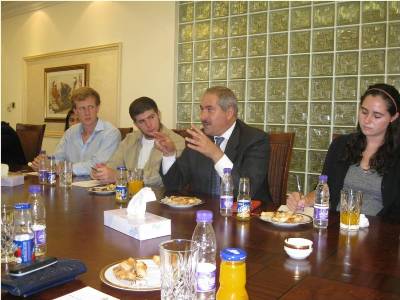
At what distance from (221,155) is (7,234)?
3.61 feet

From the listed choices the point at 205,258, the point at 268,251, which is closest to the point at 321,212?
the point at 268,251

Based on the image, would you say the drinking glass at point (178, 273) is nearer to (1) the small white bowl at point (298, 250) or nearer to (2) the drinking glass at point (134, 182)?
(1) the small white bowl at point (298, 250)

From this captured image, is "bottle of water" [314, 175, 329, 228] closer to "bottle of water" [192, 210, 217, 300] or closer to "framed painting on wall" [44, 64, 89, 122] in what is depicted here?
"bottle of water" [192, 210, 217, 300]

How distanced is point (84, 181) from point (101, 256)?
131cm

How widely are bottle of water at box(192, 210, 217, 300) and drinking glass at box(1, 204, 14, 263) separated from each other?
0.44 m

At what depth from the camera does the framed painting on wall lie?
4980 millimetres

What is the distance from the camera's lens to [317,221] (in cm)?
134

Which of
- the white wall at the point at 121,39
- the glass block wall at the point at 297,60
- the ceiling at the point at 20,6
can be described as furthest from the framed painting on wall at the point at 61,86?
the glass block wall at the point at 297,60

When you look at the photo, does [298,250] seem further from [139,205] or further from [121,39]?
[121,39]

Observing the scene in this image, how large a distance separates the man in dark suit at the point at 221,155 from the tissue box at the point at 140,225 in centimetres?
75

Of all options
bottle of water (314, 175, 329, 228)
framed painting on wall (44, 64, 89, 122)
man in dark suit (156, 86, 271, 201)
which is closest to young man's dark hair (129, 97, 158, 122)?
man in dark suit (156, 86, 271, 201)

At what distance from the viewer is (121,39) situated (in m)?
4.50

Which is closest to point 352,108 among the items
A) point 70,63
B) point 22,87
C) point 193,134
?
point 193,134

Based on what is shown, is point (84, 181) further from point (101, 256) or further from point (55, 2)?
point (55, 2)
